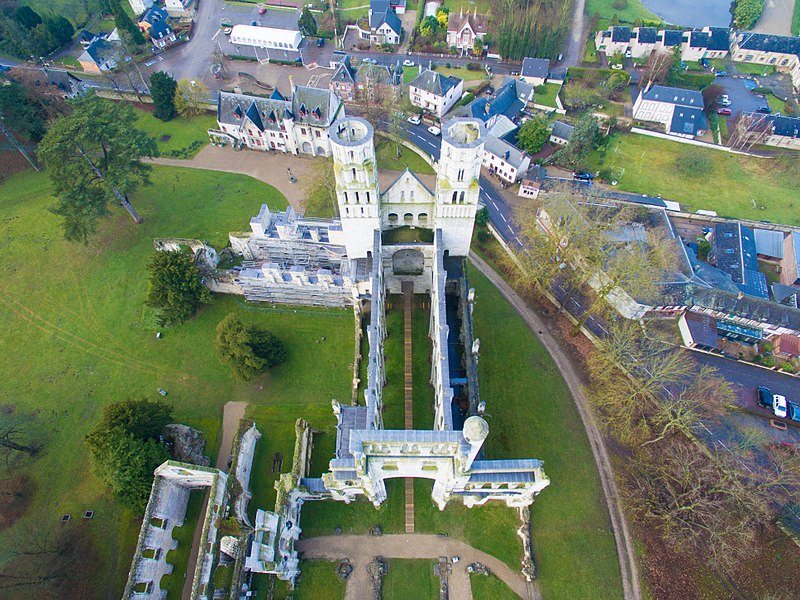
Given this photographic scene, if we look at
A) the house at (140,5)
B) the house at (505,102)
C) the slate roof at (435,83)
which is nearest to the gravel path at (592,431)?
the house at (505,102)

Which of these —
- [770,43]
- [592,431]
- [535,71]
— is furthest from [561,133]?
[770,43]

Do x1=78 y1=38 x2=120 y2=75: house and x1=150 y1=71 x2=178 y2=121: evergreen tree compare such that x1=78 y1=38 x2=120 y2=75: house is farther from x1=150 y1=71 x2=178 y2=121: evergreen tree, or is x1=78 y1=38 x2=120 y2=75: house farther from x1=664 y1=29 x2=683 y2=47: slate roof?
x1=664 y1=29 x2=683 y2=47: slate roof

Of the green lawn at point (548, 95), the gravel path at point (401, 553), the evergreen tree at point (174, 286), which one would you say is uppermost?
the green lawn at point (548, 95)

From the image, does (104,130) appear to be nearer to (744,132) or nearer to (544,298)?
(544,298)

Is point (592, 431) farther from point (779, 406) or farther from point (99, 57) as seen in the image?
point (99, 57)

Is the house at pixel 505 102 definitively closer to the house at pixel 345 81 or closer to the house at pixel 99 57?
the house at pixel 345 81
